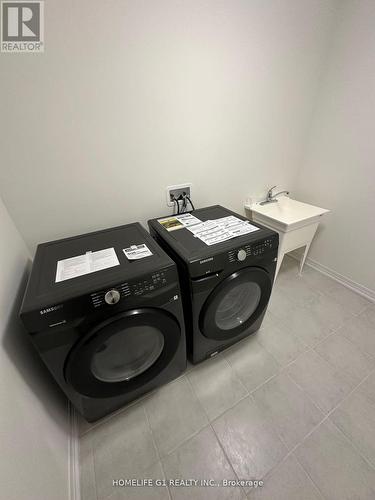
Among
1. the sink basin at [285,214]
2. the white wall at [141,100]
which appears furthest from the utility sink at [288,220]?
the white wall at [141,100]

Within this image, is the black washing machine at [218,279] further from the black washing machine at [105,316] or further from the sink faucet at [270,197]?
Answer: the sink faucet at [270,197]

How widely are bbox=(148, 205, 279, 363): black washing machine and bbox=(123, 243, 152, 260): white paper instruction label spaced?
122 millimetres

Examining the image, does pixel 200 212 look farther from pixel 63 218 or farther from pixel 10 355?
pixel 10 355

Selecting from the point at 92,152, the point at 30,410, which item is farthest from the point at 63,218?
the point at 30,410

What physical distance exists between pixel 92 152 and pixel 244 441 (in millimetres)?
1582

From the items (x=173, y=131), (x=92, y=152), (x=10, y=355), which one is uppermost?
Result: (x=173, y=131)

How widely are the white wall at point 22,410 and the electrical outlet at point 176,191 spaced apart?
835 mm

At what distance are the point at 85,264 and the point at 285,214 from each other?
1.47m

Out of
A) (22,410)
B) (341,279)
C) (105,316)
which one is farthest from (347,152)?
(22,410)

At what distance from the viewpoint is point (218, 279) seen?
905mm

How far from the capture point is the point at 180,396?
111 centimetres

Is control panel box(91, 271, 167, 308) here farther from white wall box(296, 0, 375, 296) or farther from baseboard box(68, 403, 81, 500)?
white wall box(296, 0, 375, 296)

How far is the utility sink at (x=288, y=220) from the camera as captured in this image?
1.48 metres

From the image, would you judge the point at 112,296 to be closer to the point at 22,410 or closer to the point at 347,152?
the point at 22,410
